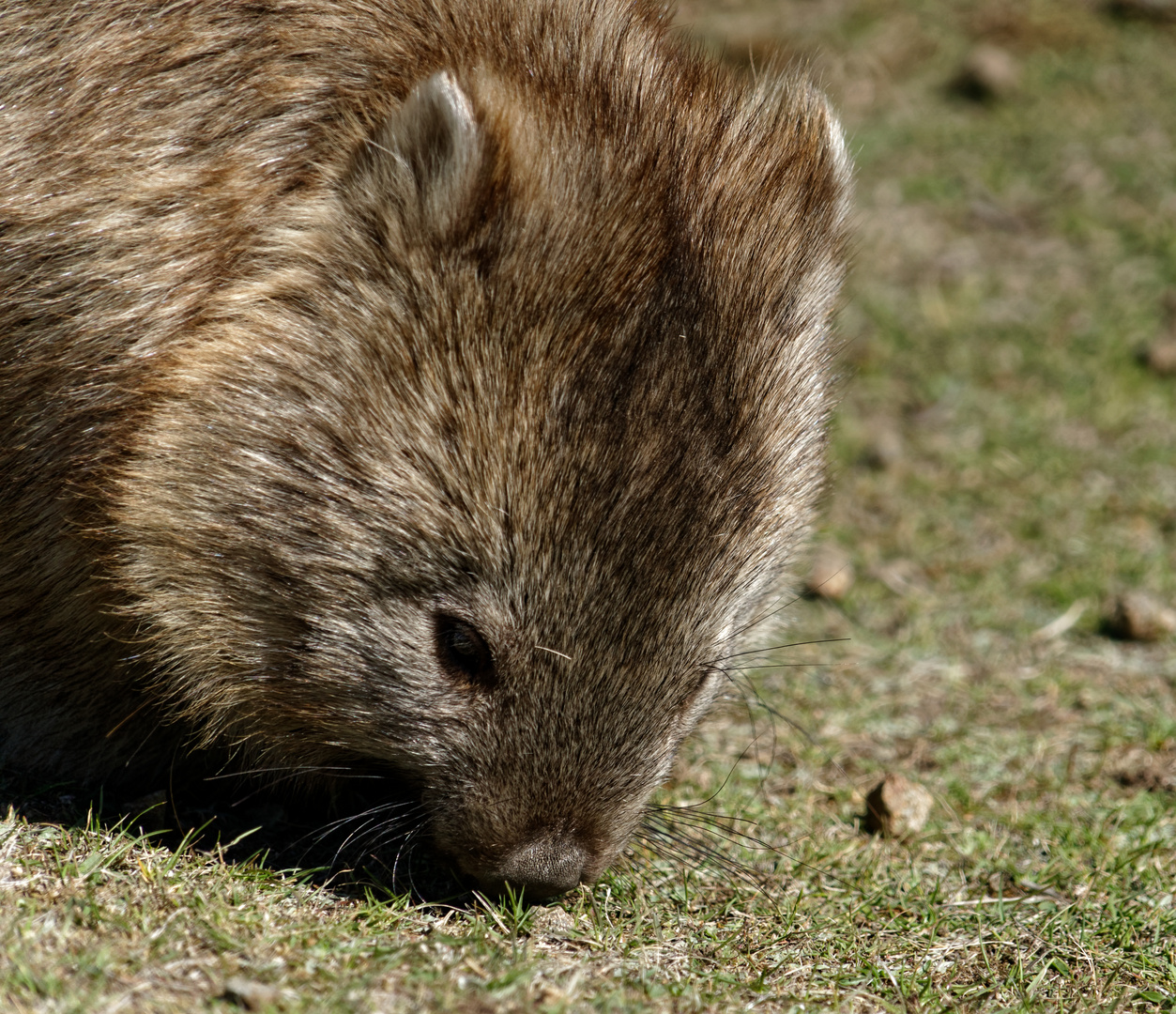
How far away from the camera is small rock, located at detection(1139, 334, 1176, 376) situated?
23.8 ft

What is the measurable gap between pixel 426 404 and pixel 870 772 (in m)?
2.22

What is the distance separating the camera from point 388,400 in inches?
125

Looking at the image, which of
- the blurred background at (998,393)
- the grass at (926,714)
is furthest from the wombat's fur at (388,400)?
the blurred background at (998,393)

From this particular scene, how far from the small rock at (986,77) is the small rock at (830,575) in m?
4.41

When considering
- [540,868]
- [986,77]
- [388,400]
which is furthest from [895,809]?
[986,77]

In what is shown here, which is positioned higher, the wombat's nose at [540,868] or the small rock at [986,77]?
the small rock at [986,77]

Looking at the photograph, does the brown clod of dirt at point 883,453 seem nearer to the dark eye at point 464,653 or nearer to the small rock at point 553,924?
the small rock at point 553,924

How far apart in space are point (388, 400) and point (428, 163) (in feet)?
1.78

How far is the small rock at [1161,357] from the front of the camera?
23.8ft

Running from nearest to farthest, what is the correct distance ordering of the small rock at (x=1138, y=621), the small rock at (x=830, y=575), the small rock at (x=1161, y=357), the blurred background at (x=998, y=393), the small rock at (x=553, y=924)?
the small rock at (x=553, y=924) < the blurred background at (x=998, y=393) < the small rock at (x=1138, y=621) < the small rock at (x=830, y=575) < the small rock at (x=1161, y=357)

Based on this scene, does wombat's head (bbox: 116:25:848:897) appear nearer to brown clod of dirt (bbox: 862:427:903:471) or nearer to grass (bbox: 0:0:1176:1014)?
grass (bbox: 0:0:1176:1014)

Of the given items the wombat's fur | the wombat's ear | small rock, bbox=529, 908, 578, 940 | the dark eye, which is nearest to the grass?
small rock, bbox=529, 908, 578, 940

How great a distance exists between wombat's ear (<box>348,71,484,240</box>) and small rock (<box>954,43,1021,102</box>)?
683 centimetres

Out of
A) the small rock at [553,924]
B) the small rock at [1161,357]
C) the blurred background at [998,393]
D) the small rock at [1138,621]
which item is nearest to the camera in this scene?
the small rock at [553,924]
